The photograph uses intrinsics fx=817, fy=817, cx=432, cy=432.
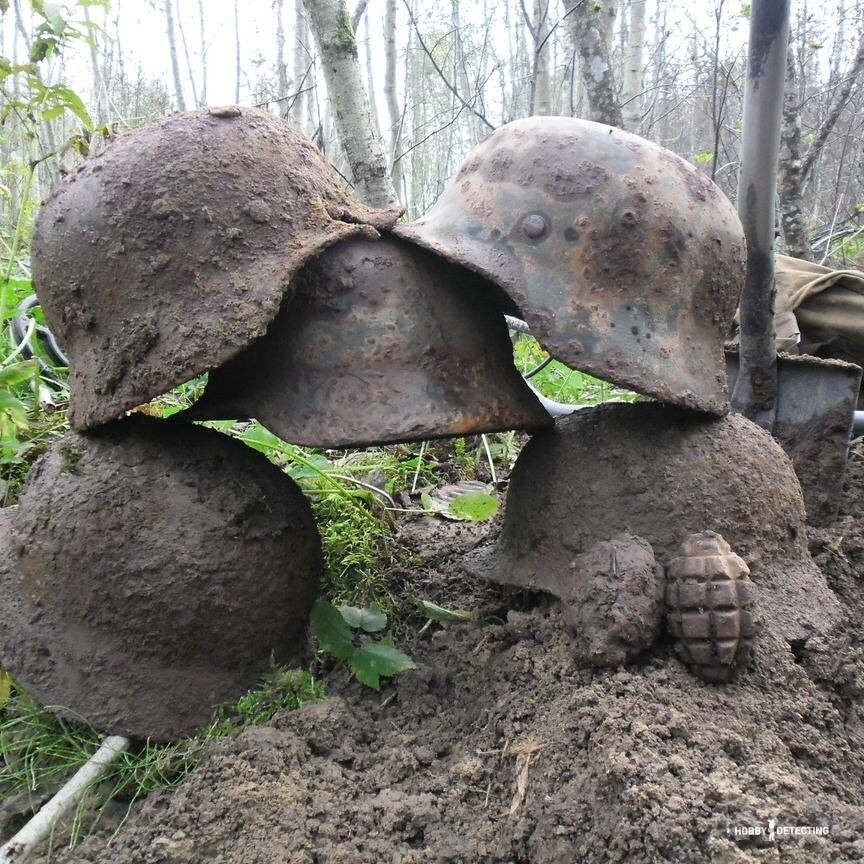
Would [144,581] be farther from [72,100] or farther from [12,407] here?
[72,100]

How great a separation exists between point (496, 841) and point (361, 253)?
3.58ft

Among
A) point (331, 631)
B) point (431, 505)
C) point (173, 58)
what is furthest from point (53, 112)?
point (173, 58)

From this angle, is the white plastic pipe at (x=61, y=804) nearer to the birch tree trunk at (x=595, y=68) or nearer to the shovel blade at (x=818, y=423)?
the shovel blade at (x=818, y=423)

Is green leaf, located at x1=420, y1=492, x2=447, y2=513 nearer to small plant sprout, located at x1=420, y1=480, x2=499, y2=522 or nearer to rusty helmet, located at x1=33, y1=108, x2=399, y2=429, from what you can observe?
small plant sprout, located at x1=420, y1=480, x2=499, y2=522

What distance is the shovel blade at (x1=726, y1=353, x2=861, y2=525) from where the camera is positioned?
7.55ft

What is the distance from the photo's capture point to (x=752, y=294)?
7.51 feet

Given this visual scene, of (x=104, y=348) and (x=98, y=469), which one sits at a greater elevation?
(x=104, y=348)

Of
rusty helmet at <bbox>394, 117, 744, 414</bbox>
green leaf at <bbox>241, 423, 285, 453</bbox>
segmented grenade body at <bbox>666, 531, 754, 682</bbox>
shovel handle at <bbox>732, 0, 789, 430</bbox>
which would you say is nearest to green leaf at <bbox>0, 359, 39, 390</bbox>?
green leaf at <bbox>241, 423, 285, 453</bbox>

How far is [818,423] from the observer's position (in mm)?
2334

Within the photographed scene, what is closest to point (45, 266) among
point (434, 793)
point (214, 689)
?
point (214, 689)

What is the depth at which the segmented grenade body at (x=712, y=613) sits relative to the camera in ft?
4.77

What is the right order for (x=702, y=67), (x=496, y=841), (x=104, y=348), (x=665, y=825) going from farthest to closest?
(x=702, y=67), (x=104, y=348), (x=496, y=841), (x=665, y=825)

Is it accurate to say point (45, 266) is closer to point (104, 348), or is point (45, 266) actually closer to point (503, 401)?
point (104, 348)

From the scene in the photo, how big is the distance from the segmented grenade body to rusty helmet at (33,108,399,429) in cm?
91
